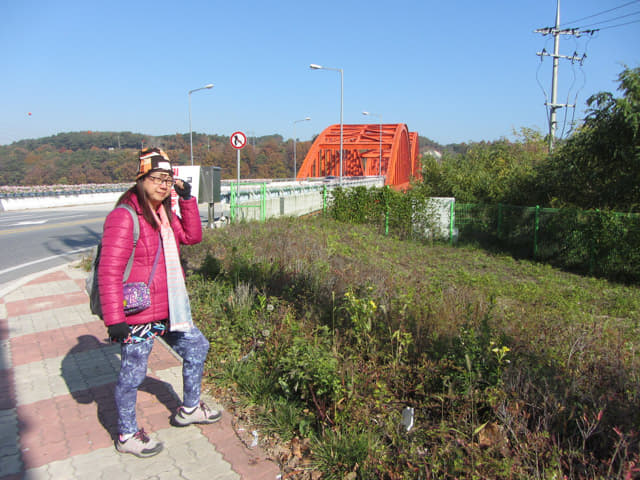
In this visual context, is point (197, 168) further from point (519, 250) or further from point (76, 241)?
point (519, 250)

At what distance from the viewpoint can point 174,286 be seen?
9.77 feet

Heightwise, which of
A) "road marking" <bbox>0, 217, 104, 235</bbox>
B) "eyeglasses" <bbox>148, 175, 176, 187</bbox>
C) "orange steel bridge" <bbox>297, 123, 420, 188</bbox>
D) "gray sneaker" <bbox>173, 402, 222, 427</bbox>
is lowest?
"road marking" <bbox>0, 217, 104, 235</bbox>

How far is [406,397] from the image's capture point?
11.2 ft

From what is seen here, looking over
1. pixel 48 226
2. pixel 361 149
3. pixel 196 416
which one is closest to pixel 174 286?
pixel 196 416

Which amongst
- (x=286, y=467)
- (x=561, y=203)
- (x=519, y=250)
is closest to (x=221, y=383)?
(x=286, y=467)

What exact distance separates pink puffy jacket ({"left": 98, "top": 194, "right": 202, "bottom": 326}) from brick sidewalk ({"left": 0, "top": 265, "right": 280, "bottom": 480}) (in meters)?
0.92

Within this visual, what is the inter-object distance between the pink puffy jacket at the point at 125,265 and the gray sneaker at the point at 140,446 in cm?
77

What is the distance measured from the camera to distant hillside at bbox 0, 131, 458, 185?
48.5 meters

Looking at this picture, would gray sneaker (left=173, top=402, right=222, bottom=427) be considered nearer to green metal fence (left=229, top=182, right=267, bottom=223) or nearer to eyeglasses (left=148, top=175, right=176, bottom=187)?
eyeglasses (left=148, top=175, right=176, bottom=187)

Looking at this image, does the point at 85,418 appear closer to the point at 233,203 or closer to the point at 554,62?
the point at 233,203

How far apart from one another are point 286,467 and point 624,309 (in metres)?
8.74

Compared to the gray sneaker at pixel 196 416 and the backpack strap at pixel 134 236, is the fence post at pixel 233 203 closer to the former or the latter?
the gray sneaker at pixel 196 416

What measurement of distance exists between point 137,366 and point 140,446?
1.68 feet

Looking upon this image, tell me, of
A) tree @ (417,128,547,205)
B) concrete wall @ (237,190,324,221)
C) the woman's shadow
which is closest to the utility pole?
tree @ (417,128,547,205)
